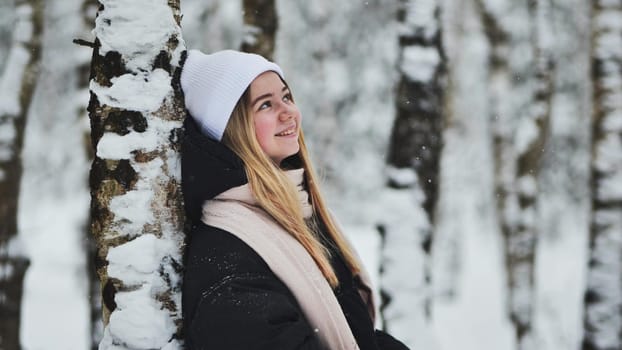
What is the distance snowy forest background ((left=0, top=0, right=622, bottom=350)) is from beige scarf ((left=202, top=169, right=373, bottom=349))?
0.21 meters

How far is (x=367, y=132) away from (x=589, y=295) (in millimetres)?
12448

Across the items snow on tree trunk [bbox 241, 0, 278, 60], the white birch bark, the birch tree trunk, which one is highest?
the white birch bark

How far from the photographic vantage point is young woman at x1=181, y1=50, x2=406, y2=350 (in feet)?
5.28

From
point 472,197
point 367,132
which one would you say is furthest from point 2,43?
point 472,197

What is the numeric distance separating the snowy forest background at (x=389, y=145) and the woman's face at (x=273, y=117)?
33cm

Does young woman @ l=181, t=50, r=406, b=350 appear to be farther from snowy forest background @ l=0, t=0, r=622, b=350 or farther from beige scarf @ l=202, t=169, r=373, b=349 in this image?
snowy forest background @ l=0, t=0, r=622, b=350

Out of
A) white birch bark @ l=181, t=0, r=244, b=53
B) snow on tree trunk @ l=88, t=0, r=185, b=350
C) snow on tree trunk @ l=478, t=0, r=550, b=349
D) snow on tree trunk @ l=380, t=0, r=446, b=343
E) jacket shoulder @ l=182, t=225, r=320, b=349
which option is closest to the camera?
jacket shoulder @ l=182, t=225, r=320, b=349

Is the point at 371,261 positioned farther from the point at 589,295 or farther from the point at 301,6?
the point at 589,295

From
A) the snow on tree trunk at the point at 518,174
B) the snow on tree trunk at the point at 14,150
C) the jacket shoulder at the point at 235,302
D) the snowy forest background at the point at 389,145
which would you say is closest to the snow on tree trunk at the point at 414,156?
the snowy forest background at the point at 389,145

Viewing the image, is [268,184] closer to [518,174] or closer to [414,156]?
[414,156]

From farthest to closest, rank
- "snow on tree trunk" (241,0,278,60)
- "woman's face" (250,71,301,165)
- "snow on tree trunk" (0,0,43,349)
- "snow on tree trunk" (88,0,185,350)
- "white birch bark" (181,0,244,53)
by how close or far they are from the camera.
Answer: "white birch bark" (181,0,244,53)
"snow on tree trunk" (0,0,43,349)
"snow on tree trunk" (241,0,278,60)
"woman's face" (250,71,301,165)
"snow on tree trunk" (88,0,185,350)

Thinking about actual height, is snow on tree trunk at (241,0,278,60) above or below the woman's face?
above

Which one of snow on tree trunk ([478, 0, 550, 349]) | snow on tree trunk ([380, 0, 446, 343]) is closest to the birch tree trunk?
snow on tree trunk ([380, 0, 446, 343])

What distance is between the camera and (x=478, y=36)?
14.7 m
